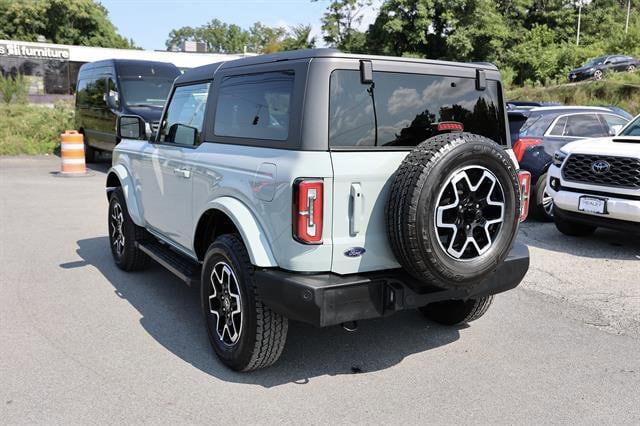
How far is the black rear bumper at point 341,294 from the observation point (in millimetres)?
3133

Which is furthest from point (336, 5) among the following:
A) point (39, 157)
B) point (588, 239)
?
point (588, 239)

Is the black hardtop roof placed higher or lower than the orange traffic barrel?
higher

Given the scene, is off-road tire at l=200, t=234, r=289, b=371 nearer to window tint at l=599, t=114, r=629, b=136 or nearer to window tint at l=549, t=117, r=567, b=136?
window tint at l=549, t=117, r=567, b=136

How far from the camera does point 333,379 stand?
12.1ft

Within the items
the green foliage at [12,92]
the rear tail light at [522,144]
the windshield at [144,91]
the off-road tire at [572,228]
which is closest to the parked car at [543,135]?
the rear tail light at [522,144]

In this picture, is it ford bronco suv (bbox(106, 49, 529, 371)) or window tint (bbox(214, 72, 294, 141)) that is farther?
window tint (bbox(214, 72, 294, 141))

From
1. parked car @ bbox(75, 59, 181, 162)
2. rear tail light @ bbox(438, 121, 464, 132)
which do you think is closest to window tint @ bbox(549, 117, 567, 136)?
rear tail light @ bbox(438, 121, 464, 132)

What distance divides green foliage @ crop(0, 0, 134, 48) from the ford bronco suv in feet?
199

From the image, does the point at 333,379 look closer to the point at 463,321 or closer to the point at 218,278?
the point at 218,278

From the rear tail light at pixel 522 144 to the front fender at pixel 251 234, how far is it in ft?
20.0

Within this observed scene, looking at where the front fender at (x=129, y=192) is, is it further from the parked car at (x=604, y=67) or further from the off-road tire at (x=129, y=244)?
the parked car at (x=604, y=67)

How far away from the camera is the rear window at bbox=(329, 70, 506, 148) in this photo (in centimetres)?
332

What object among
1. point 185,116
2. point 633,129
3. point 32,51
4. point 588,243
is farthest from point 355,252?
point 32,51

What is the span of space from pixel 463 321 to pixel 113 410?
2622 mm
